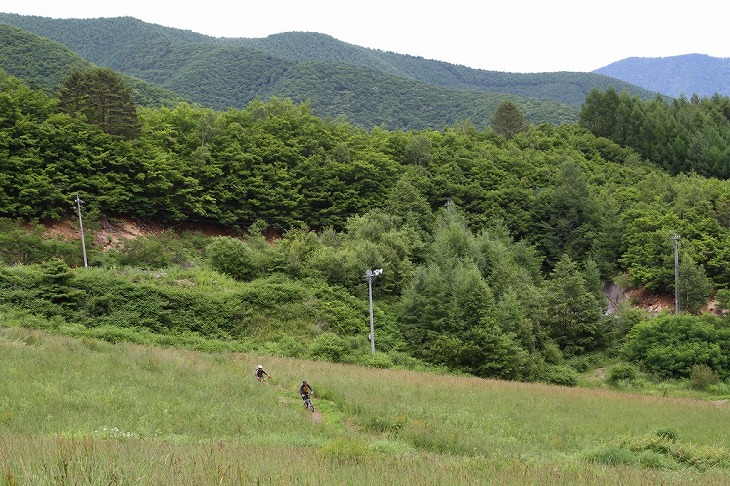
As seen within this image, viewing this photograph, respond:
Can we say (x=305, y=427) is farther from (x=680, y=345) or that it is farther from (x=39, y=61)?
(x=39, y=61)

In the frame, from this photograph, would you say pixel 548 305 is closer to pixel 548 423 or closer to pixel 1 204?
pixel 548 423

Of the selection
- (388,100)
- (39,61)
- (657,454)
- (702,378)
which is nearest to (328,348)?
(702,378)

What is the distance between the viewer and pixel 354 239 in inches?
1756

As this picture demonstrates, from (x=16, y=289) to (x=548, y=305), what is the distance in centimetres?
3121

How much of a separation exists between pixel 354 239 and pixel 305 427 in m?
31.6

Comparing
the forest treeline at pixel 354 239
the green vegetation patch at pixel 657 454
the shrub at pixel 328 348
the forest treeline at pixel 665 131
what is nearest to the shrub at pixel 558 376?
the forest treeline at pixel 354 239

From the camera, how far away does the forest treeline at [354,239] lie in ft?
107

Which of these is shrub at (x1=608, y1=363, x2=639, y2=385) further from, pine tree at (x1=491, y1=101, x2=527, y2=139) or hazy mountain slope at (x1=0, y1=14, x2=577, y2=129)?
hazy mountain slope at (x1=0, y1=14, x2=577, y2=129)

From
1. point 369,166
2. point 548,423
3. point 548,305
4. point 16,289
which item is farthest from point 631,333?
point 16,289

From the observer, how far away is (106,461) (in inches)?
195

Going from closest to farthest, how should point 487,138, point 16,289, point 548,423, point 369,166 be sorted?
point 548,423 < point 16,289 < point 369,166 < point 487,138

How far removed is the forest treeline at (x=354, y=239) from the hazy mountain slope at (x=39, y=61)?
3651 centimetres

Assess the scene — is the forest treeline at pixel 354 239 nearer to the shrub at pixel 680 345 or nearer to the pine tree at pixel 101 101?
the shrub at pixel 680 345

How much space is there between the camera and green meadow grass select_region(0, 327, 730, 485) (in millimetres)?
5648
